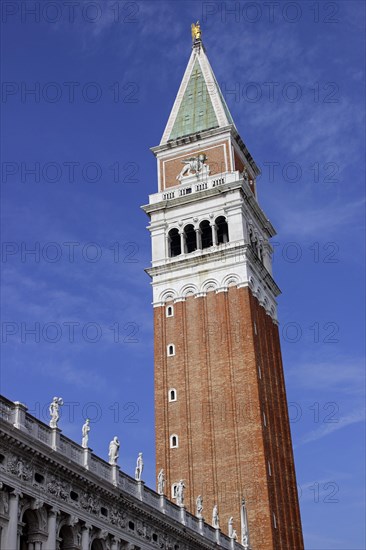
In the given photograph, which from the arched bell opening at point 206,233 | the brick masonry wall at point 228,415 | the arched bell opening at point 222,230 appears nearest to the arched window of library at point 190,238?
the arched bell opening at point 206,233

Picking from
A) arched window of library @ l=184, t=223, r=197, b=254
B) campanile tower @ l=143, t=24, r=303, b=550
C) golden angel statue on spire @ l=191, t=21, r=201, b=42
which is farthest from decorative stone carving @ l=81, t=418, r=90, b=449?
golden angel statue on spire @ l=191, t=21, r=201, b=42

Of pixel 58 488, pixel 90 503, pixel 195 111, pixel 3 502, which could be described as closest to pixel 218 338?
pixel 195 111

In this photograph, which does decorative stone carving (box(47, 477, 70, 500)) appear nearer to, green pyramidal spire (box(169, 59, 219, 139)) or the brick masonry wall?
the brick masonry wall

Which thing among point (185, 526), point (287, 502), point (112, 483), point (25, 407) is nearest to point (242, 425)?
point (287, 502)

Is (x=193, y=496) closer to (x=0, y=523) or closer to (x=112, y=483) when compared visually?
(x=112, y=483)

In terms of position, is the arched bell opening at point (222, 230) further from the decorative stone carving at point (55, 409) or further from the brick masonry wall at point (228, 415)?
the decorative stone carving at point (55, 409)

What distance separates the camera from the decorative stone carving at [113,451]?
42.7 meters

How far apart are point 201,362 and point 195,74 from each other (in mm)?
33471

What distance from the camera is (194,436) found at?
68.8m

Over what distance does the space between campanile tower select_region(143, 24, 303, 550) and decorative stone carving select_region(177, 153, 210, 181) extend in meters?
0.11

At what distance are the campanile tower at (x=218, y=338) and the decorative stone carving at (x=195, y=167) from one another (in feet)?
0.37

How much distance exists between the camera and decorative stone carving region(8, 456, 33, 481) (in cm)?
3356

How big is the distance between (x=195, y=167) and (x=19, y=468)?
165 ft

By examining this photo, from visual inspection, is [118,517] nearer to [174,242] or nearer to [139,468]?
[139,468]
